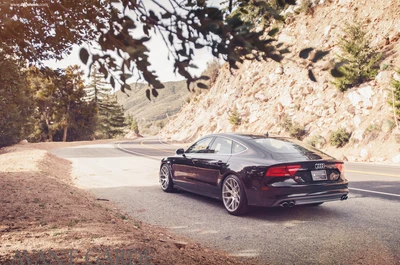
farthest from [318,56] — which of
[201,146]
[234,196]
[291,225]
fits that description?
[201,146]

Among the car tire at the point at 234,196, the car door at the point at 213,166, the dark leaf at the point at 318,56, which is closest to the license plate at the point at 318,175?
the car tire at the point at 234,196

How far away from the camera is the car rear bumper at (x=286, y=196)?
5520 millimetres

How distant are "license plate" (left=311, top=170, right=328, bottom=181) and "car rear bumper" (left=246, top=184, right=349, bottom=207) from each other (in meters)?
0.20

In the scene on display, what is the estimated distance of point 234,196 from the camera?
620 centimetres

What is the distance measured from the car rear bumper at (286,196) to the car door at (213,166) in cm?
94

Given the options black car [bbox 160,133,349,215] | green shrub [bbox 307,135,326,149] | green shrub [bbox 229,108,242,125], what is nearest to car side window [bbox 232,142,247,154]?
black car [bbox 160,133,349,215]

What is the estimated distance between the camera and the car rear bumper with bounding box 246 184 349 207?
552cm

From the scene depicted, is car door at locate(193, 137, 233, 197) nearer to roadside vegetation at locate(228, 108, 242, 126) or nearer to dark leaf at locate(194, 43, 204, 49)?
dark leaf at locate(194, 43, 204, 49)

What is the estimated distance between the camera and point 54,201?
6562 mm

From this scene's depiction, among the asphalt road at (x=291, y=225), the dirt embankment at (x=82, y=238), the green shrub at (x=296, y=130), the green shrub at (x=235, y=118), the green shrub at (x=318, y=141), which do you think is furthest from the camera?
the green shrub at (x=235, y=118)

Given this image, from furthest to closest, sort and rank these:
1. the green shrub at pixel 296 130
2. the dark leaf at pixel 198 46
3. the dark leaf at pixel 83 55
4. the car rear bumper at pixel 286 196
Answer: the green shrub at pixel 296 130 → the car rear bumper at pixel 286 196 → the dark leaf at pixel 198 46 → the dark leaf at pixel 83 55

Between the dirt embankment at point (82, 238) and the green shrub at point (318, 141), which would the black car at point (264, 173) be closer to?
the dirt embankment at point (82, 238)

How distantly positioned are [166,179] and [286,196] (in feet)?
12.7

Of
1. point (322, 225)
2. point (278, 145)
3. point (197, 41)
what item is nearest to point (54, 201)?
point (278, 145)
